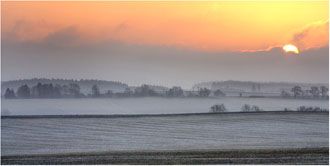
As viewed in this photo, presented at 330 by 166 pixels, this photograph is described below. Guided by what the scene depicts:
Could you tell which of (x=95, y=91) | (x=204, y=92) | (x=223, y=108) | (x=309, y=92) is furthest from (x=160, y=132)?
(x=309, y=92)

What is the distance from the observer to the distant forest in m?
12.8

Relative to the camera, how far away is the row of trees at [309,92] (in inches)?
526

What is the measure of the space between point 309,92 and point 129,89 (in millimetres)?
5129

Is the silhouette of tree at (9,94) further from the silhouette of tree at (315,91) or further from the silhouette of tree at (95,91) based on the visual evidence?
the silhouette of tree at (315,91)

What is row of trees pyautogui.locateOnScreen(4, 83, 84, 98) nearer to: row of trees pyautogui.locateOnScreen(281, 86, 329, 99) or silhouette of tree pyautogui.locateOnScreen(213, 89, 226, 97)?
silhouette of tree pyautogui.locateOnScreen(213, 89, 226, 97)

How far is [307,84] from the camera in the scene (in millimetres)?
13445

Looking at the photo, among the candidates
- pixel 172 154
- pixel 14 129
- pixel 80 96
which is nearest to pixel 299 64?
pixel 172 154

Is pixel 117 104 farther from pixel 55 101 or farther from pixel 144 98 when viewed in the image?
pixel 55 101

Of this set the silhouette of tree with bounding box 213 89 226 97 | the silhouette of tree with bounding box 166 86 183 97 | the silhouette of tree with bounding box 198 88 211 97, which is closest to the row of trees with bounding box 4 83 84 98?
the silhouette of tree with bounding box 166 86 183 97

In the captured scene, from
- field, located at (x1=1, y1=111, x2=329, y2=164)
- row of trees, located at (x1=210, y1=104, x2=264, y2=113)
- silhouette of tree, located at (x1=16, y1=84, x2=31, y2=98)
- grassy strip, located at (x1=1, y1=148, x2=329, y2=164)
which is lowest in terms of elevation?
grassy strip, located at (x1=1, y1=148, x2=329, y2=164)

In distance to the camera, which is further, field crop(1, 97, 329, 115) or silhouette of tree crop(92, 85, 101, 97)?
field crop(1, 97, 329, 115)

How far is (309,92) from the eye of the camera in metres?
13.4

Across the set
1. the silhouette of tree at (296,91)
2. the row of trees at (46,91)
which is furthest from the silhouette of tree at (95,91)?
the silhouette of tree at (296,91)

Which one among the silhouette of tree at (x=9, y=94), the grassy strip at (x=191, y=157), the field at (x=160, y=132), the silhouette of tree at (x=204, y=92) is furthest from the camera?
the silhouette of tree at (x=204, y=92)
